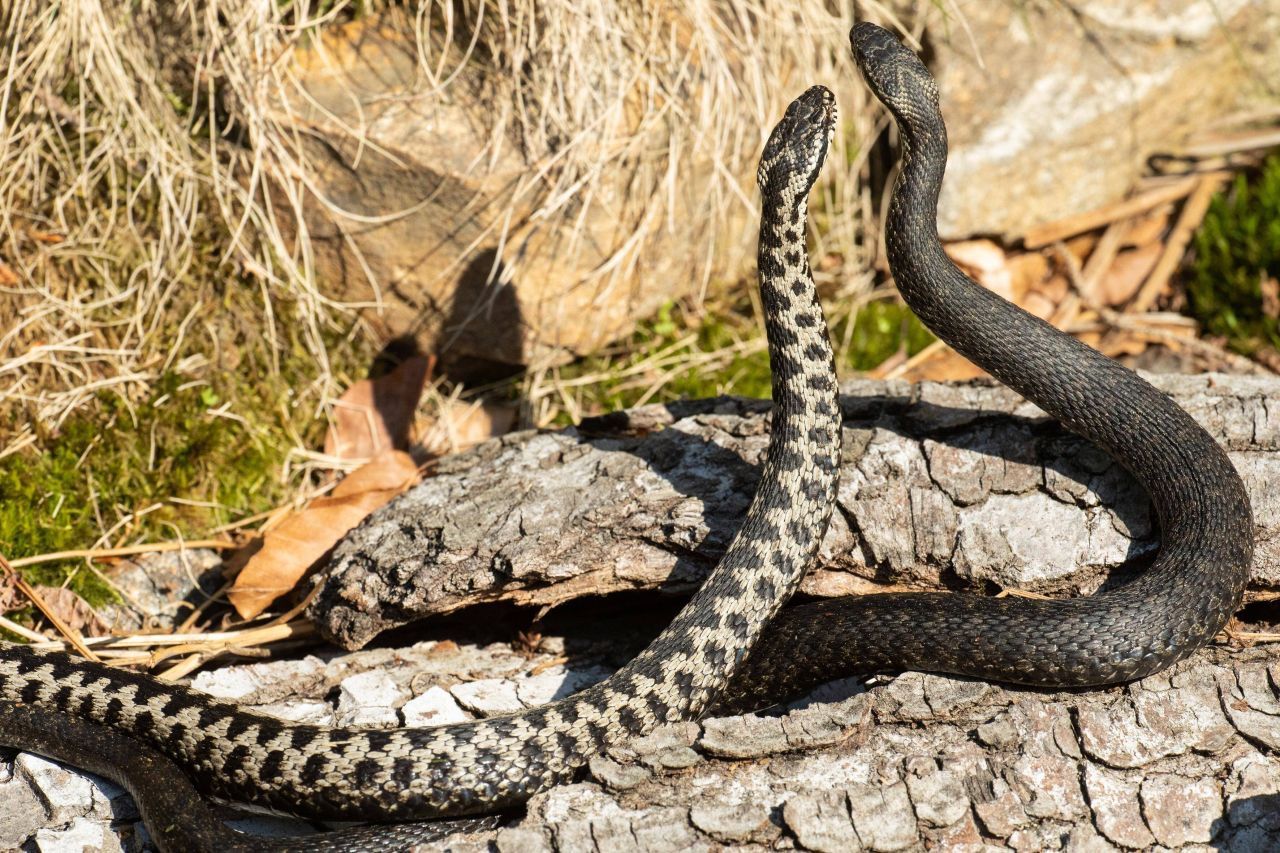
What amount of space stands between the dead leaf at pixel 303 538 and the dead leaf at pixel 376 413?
0.42 metres

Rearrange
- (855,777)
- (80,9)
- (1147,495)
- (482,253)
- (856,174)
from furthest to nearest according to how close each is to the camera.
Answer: (856,174)
(482,253)
(80,9)
(1147,495)
(855,777)

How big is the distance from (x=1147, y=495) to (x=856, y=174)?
11.8 feet

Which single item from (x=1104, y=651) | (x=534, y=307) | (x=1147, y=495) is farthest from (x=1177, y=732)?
(x=534, y=307)

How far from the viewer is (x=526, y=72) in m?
6.54

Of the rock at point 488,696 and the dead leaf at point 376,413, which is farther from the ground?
the dead leaf at point 376,413

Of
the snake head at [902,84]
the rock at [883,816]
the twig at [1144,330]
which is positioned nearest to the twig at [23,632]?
the rock at [883,816]


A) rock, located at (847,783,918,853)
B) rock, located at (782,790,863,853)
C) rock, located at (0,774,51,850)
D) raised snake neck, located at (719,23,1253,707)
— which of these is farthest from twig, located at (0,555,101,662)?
rock, located at (847,783,918,853)

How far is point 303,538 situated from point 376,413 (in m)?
1.18

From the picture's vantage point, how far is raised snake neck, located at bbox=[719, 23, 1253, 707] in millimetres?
4359

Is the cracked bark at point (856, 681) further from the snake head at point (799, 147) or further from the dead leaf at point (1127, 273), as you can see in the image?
the dead leaf at point (1127, 273)

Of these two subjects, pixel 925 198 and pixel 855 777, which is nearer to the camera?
pixel 855 777

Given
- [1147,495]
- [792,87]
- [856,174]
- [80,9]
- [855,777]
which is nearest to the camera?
[855,777]

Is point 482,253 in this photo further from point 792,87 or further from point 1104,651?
point 1104,651

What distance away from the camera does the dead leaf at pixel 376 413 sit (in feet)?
21.4
